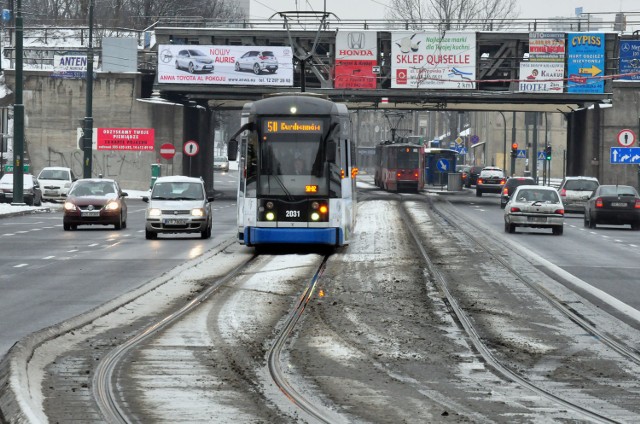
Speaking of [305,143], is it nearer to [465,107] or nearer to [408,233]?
[408,233]

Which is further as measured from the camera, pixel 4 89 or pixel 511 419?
pixel 4 89

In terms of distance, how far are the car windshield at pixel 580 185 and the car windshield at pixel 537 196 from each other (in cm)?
1471

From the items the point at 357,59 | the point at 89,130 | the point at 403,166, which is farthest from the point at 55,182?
the point at 403,166

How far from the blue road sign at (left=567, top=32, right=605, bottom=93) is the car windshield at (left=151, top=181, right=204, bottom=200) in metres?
32.4

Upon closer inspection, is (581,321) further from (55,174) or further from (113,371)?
(55,174)

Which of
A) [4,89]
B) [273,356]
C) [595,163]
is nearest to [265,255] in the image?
[273,356]

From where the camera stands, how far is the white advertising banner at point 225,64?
64.9 metres

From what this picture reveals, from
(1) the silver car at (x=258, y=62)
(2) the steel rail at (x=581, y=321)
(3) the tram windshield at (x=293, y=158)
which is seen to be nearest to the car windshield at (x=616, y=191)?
(2) the steel rail at (x=581, y=321)

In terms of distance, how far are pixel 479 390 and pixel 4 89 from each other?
6583cm

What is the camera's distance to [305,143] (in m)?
29.4

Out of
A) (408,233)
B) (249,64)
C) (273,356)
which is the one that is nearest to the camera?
(273,356)

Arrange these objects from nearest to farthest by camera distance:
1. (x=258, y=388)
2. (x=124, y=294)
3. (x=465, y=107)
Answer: (x=258, y=388) < (x=124, y=294) < (x=465, y=107)

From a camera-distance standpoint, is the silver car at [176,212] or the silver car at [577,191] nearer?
the silver car at [176,212]

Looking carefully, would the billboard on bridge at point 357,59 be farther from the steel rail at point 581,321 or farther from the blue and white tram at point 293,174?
the steel rail at point 581,321
